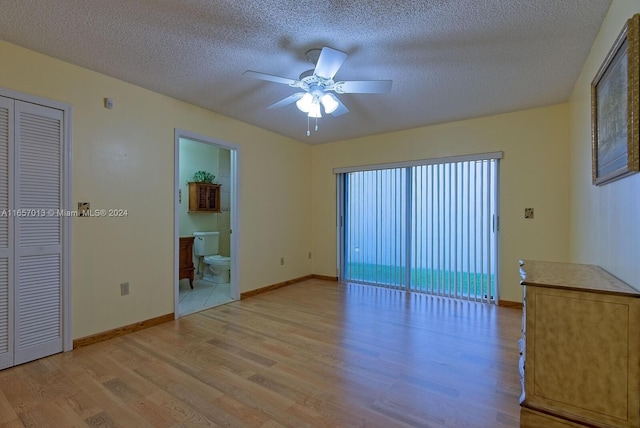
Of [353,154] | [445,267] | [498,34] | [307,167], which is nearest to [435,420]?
[498,34]

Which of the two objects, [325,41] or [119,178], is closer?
[325,41]

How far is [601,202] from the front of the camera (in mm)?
2189

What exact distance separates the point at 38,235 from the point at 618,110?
407 centimetres

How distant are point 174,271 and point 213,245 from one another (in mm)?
1940

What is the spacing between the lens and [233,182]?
414 cm

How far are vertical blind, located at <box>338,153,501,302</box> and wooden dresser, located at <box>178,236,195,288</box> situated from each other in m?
2.44

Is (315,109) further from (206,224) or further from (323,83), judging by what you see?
(206,224)

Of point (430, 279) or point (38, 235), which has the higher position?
point (38, 235)

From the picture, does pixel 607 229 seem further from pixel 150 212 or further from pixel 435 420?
pixel 150 212

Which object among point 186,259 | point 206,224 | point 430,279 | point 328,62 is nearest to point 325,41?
point 328,62

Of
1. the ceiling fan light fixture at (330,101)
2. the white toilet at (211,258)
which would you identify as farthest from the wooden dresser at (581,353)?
the white toilet at (211,258)

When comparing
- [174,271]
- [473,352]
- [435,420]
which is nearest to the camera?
[435,420]

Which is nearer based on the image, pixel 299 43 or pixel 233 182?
pixel 299 43

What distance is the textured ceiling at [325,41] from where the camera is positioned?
1.88m
